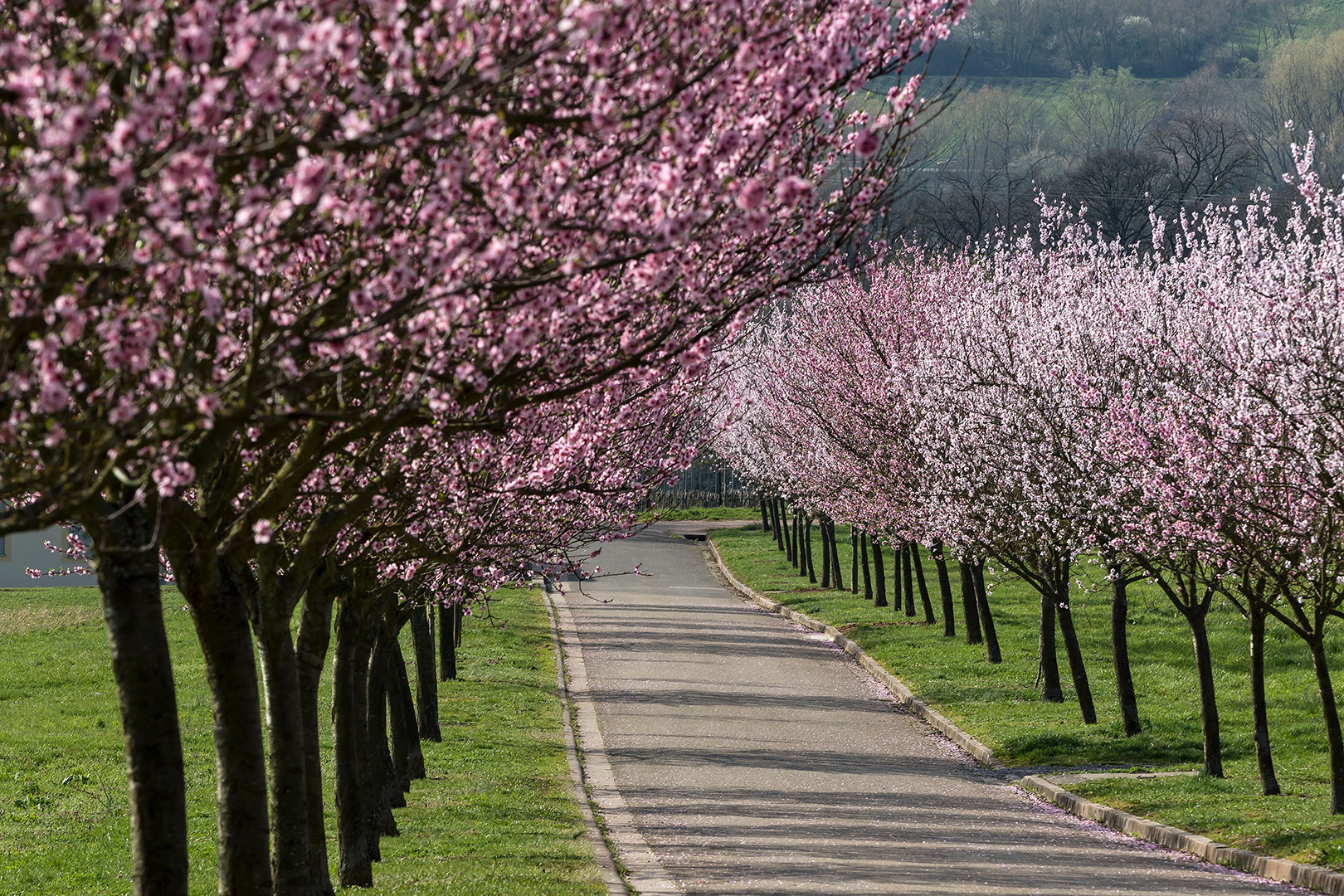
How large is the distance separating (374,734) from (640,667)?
46.7 feet

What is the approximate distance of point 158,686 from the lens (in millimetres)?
6770

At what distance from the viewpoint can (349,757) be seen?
1238 centimetres

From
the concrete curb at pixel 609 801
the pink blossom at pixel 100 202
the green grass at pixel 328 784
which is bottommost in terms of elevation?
the concrete curb at pixel 609 801

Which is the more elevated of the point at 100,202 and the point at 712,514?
the point at 100,202

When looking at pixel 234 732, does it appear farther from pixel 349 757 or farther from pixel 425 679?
pixel 425 679

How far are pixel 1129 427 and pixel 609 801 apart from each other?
7.48 m

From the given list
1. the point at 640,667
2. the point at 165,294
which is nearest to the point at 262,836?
the point at 165,294

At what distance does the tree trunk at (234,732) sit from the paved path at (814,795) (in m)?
5.27

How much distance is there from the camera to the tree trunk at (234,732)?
307 inches

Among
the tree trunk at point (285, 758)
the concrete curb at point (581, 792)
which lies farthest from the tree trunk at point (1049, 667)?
the tree trunk at point (285, 758)

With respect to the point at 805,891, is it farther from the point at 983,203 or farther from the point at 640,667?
the point at 983,203

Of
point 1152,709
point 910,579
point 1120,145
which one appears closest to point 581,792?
point 1152,709

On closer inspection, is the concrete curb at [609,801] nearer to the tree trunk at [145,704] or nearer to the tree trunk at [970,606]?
the tree trunk at [145,704]

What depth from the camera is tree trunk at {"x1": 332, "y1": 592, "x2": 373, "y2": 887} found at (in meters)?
12.2
